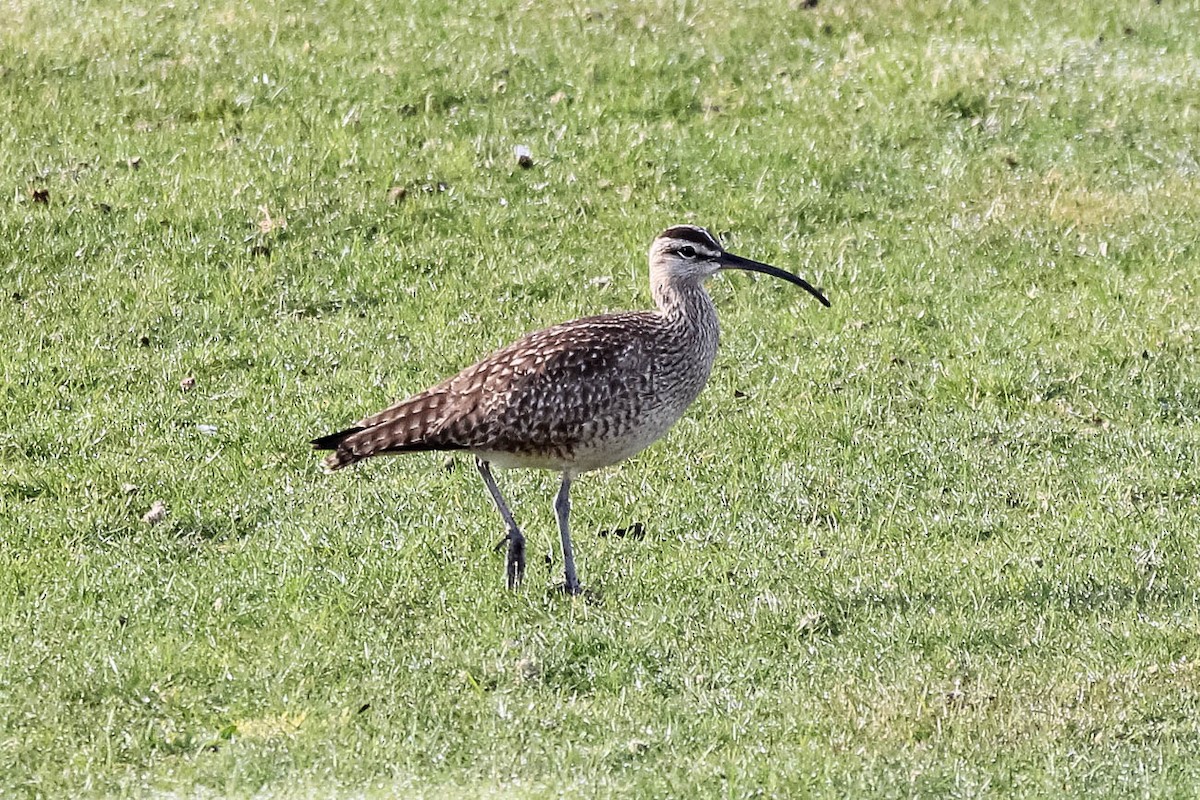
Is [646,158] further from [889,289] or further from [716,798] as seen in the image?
[716,798]

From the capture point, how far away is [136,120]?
16594mm

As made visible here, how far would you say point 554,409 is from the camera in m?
9.23

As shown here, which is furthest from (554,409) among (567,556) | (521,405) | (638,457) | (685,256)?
(638,457)

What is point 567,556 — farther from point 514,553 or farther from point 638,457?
point 638,457

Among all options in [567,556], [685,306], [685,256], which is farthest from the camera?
[685,256]

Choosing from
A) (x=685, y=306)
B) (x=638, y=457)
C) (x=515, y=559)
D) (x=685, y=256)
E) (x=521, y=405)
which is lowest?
(x=638, y=457)

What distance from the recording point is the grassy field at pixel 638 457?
7.77 metres

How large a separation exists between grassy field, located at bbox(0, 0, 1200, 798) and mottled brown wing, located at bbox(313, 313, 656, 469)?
69cm

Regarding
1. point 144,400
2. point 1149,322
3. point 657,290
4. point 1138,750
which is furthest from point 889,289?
point 1138,750

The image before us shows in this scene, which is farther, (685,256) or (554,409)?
(685,256)

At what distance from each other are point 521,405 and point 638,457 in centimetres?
224

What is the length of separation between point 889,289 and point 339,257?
13.6 feet

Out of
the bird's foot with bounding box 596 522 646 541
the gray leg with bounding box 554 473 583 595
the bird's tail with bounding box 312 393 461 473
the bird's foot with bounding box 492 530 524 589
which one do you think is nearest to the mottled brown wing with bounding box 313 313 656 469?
the bird's tail with bounding box 312 393 461 473

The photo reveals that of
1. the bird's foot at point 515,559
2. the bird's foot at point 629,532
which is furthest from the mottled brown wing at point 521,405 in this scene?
the bird's foot at point 629,532
